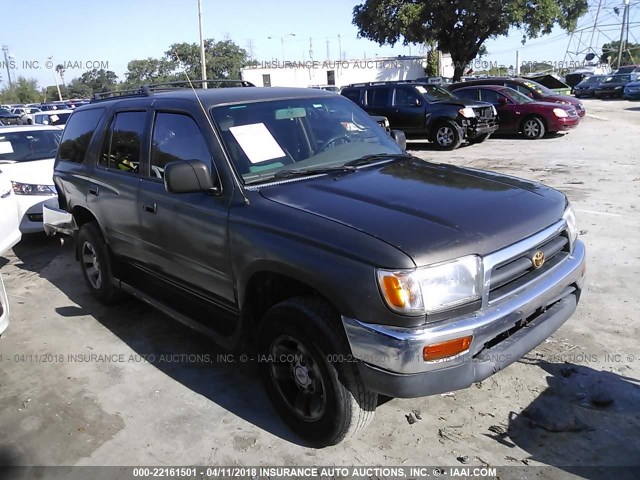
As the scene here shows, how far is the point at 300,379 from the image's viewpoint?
2.96 metres

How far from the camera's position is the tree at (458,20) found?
2917cm

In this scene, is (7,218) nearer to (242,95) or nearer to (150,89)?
(150,89)

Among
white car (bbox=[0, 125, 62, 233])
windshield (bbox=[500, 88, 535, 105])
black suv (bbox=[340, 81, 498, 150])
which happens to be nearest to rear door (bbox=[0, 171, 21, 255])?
white car (bbox=[0, 125, 62, 233])

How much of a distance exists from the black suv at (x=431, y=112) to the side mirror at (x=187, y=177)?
11.9 meters

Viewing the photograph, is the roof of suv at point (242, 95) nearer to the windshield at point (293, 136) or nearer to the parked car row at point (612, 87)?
the windshield at point (293, 136)

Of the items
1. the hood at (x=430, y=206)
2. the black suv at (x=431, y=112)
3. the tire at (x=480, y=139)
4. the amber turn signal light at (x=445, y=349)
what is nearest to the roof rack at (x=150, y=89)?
the hood at (x=430, y=206)

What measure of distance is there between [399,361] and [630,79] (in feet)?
121

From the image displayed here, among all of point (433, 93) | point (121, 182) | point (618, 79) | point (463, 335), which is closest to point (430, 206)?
point (463, 335)

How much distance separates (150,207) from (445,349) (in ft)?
7.97

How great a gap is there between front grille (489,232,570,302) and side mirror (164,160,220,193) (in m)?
1.72

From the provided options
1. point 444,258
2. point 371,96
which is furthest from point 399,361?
point 371,96

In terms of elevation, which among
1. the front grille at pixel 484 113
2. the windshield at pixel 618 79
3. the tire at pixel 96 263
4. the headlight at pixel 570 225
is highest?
the windshield at pixel 618 79

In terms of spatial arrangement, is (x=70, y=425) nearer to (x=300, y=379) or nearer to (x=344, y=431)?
(x=300, y=379)

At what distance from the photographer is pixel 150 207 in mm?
3889
